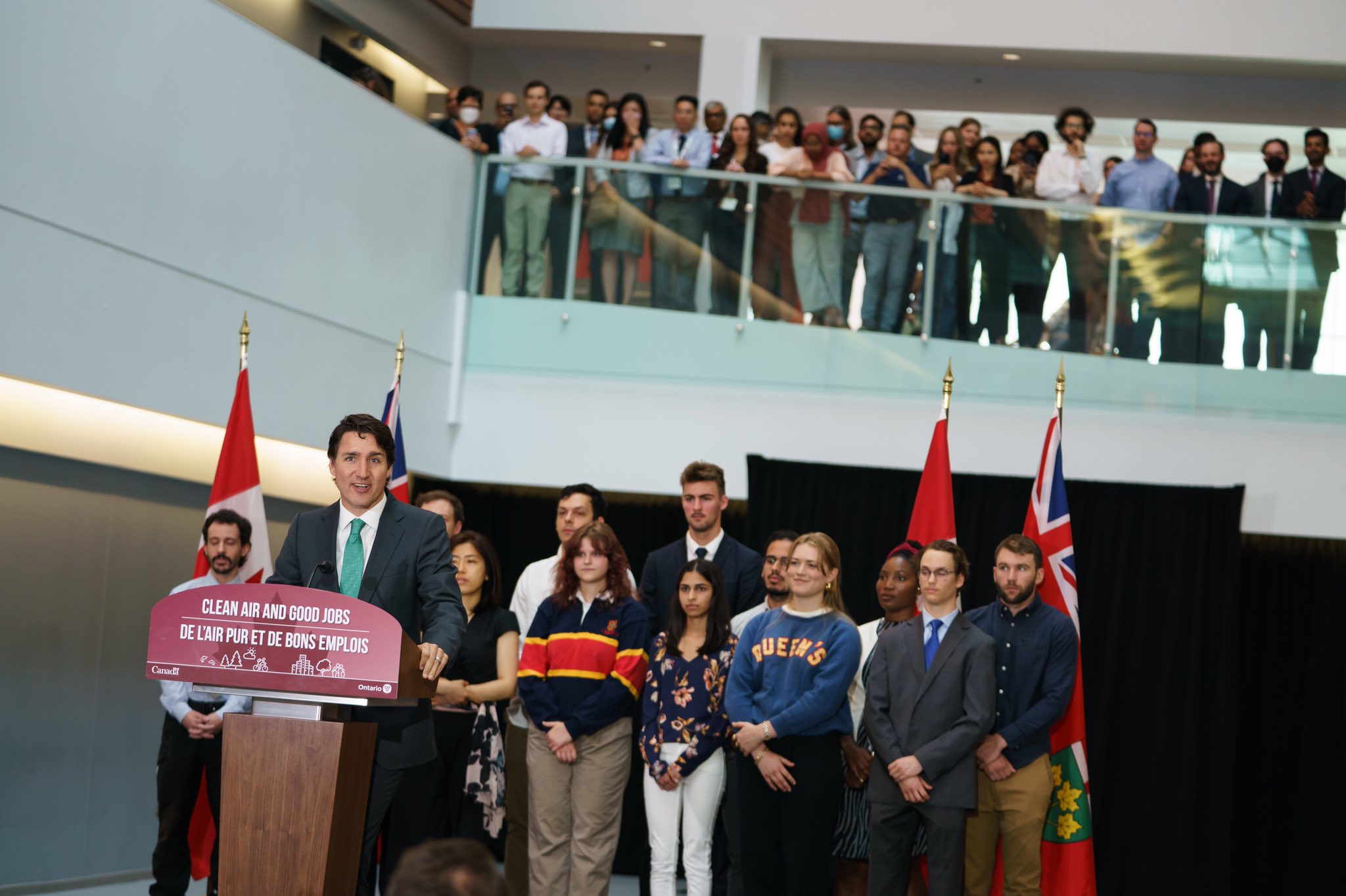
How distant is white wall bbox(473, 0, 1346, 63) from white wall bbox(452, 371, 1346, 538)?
3.81 metres

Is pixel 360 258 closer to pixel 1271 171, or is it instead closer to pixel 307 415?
pixel 307 415

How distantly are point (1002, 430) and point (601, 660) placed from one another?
9.44 ft

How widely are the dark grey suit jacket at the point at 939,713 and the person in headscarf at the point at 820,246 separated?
8.60 feet

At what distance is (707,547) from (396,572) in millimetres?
2437

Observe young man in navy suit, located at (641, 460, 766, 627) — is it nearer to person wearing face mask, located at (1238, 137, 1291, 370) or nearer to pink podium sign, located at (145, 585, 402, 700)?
pink podium sign, located at (145, 585, 402, 700)

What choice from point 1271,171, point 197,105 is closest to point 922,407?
point 1271,171

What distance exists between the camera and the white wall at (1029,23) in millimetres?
9336

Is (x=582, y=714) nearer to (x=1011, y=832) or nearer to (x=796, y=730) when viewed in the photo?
(x=796, y=730)

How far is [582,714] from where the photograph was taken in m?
4.60

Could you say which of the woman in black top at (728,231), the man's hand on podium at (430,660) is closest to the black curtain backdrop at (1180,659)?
the woman in black top at (728,231)

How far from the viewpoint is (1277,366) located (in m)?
6.58

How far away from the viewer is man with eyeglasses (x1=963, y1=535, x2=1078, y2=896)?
15.4 ft

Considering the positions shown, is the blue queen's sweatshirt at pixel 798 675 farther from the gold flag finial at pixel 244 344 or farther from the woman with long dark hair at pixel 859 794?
the gold flag finial at pixel 244 344

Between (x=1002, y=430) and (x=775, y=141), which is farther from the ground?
(x=775, y=141)
